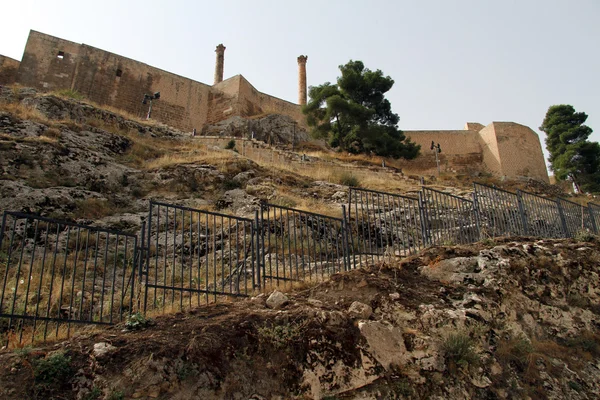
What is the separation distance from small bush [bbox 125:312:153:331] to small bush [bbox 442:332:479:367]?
9.72 feet

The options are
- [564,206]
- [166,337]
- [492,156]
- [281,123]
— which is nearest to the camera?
[166,337]

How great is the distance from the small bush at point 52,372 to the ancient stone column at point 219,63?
30670mm

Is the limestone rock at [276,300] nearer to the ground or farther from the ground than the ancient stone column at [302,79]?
nearer to the ground

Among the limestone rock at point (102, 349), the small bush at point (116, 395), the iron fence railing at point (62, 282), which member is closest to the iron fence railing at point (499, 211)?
the iron fence railing at point (62, 282)

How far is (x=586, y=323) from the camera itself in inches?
256

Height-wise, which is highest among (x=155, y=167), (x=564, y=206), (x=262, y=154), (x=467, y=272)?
(x=262, y=154)

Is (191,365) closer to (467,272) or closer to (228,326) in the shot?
(228,326)

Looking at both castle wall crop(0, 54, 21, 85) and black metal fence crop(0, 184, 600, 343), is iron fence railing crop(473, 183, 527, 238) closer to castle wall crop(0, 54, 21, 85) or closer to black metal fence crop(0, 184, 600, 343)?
black metal fence crop(0, 184, 600, 343)

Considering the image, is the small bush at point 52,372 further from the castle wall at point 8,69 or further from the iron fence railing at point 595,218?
the castle wall at point 8,69

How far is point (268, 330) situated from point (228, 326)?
0.38m

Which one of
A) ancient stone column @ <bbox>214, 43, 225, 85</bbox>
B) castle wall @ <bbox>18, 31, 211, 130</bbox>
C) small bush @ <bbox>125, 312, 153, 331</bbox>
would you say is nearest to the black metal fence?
small bush @ <bbox>125, 312, 153, 331</bbox>

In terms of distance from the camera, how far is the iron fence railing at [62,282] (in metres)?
5.43

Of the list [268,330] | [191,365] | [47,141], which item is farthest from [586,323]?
[47,141]

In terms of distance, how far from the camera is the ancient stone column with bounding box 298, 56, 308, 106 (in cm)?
3534
